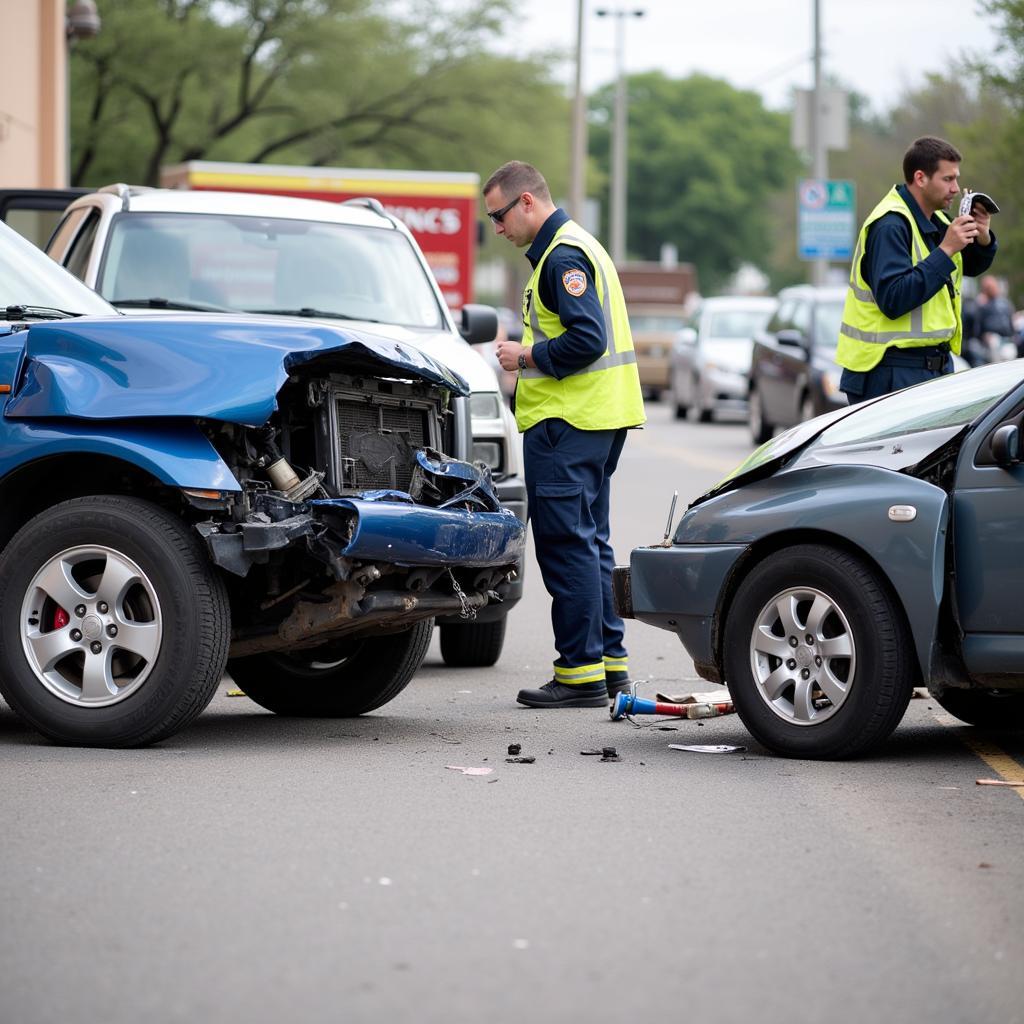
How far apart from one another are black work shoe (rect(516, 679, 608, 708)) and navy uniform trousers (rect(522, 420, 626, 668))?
0.09 m

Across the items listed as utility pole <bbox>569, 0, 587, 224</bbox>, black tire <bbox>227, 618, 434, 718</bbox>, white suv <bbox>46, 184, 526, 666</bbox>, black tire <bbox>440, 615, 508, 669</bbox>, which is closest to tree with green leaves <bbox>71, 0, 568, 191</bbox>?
utility pole <bbox>569, 0, 587, 224</bbox>

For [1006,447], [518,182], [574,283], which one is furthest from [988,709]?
[518,182]

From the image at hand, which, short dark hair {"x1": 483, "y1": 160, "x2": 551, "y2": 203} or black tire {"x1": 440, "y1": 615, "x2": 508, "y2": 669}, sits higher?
short dark hair {"x1": 483, "y1": 160, "x2": 551, "y2": 203}

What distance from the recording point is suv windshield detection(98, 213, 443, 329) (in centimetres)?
980

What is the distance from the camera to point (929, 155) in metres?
8.96

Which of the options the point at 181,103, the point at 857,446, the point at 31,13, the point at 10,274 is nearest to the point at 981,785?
the point at 857,446

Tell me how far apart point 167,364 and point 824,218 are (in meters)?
24.1

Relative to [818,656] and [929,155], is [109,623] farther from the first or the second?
[929,155]

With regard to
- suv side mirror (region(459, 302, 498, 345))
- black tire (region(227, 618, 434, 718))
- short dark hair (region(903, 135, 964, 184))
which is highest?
short dark hair (region(903, 135, 964, 184))

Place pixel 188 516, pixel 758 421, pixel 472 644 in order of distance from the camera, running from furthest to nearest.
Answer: pixel 758 421 < pixel 472 644 < pixel 188 516

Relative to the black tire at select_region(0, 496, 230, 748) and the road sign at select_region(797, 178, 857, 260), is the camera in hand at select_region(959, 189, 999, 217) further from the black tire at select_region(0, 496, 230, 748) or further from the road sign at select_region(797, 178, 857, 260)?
Result: the road sign at select_region(797, 178, 857, 260)

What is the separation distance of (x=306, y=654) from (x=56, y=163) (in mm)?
20519

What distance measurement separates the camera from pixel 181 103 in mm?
38062

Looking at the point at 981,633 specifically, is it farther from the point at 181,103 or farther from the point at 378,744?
the point at 181,103
